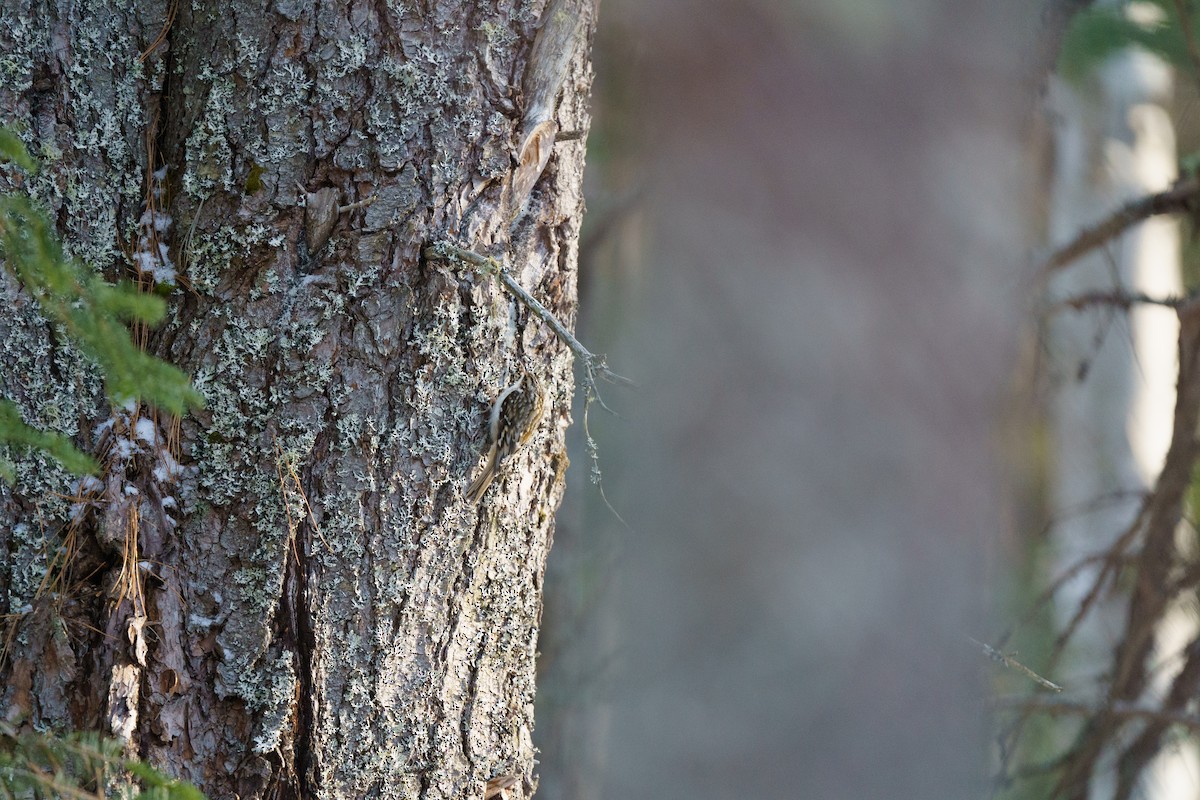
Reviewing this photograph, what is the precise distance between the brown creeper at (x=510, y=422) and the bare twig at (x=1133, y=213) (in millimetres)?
2088

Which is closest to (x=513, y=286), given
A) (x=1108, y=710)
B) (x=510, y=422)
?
(x=510, y=422)

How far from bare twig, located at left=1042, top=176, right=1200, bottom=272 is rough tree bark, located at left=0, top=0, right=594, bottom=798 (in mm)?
2281

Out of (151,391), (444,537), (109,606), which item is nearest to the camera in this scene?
(151,391)

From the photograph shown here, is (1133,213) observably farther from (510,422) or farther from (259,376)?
(259,376)

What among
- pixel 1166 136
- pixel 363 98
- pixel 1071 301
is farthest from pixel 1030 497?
pixel 363 98

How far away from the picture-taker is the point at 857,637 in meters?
0.82

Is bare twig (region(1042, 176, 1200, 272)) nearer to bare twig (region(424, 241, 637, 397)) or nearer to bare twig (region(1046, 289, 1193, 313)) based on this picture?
bare twig (region(1046, 289, 1193, 313))

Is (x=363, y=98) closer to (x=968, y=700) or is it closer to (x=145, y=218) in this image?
(x=145, y=218)

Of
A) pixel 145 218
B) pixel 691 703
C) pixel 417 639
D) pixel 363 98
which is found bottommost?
pixel 691 703

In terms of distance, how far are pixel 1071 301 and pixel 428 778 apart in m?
2.60

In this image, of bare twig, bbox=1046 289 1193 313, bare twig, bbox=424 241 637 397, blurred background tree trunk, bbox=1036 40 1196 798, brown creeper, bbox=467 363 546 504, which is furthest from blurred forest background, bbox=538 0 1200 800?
blurred background tree trunk, bbox=1036 40 1196 798

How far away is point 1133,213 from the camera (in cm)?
310

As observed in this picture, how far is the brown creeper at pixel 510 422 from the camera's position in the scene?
1714mm

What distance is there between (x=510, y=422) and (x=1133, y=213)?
2466 millimetres
